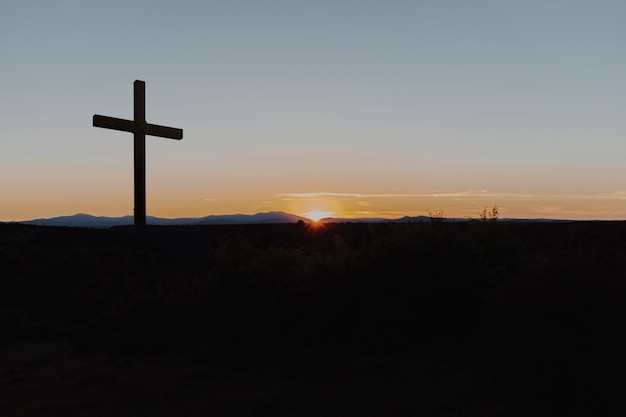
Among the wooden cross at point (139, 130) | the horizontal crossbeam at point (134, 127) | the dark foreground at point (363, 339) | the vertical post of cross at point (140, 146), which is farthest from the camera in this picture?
the vertical post of cross at point (140, 146)

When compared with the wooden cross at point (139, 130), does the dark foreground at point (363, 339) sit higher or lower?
lower

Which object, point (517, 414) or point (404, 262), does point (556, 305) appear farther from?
point (404, 262)

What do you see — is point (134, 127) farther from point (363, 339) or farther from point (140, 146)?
point (363, 339)

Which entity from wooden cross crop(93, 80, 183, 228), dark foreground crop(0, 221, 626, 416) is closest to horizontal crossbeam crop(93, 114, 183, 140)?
wooden cross crop(93, 80, 183, 228)

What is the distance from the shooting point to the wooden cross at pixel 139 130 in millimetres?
14609

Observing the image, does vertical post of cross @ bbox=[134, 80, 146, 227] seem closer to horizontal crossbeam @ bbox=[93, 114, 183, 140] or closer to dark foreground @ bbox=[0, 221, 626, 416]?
horizontal crossbeam @ bbox=[93, 114, 183, 140]

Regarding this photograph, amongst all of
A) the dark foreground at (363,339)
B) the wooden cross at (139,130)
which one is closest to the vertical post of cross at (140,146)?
the wooden cross at (139,130)

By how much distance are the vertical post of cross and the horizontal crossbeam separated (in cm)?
8

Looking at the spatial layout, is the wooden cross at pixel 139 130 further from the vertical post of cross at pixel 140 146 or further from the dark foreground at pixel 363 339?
the dark foreground at pixel 363 339

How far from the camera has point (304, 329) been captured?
15.1 meters

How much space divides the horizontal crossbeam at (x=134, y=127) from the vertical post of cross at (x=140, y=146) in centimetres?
8

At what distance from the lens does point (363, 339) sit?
46.4ft

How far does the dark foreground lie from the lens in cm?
931

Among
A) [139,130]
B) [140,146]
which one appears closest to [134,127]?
[139,130]
